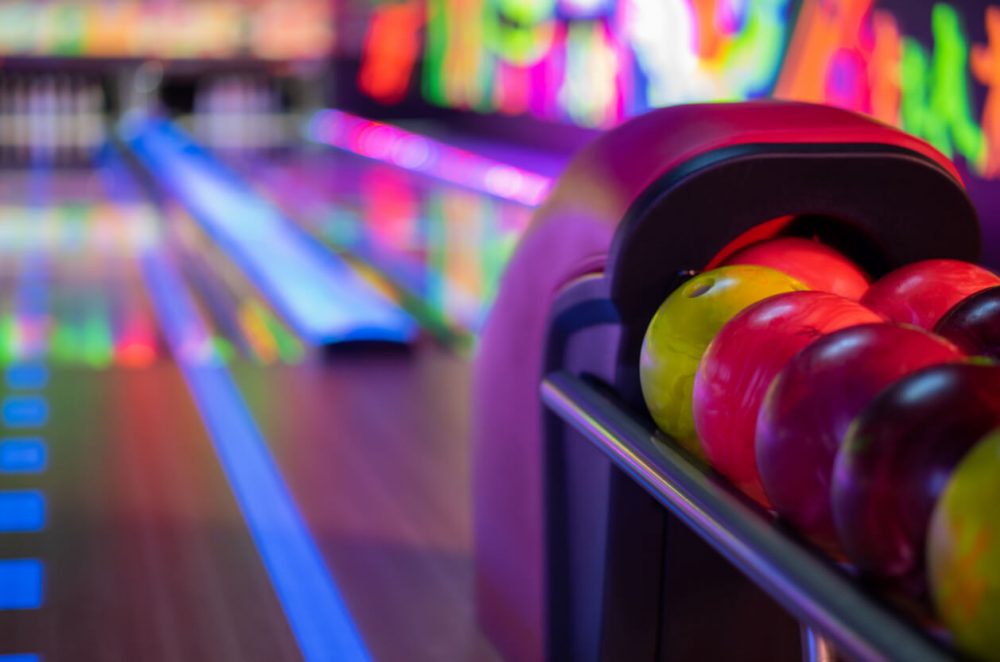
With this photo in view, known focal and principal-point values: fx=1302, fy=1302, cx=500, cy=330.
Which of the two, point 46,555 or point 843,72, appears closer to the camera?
point 46,555

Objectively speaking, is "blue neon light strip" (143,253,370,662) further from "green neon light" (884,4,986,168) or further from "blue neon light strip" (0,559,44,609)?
"green neon light" (884,4,986,168)

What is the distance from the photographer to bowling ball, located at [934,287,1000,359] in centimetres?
93

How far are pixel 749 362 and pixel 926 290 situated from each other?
226 millimetres

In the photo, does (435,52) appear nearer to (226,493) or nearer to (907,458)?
(226,493)

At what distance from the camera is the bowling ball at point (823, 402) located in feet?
2.62

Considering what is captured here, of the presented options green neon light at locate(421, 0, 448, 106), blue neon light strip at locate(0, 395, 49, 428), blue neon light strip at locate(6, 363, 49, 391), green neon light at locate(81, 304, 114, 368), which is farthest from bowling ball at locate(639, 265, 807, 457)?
Result: green neon light at locate(421, 0, 448, 106)

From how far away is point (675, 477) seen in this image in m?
0.92

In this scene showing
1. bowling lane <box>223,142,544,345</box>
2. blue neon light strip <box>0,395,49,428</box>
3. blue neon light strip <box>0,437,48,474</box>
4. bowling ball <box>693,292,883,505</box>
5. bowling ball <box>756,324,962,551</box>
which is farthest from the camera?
bowling lane <box>223,142,544,345</box>

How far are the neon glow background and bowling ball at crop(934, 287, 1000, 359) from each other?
2209mm

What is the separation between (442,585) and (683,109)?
80 cm

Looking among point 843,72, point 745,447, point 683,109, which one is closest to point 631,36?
point 843,72

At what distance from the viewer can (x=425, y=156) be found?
895 centimetres

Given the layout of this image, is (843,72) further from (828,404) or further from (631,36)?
(828,404)

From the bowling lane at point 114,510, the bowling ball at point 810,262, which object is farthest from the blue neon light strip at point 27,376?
the bowling ball at point 810,262
